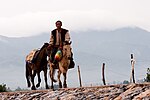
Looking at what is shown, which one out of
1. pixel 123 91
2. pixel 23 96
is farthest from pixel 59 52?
pixel 123 91

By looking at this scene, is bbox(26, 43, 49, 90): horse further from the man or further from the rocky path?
the rocky path

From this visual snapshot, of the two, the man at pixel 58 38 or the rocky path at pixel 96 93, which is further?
the man at pixel 58 38

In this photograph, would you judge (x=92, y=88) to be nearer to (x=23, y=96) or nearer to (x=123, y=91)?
(x=123, y=91)

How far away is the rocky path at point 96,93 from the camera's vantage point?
44.0 feet

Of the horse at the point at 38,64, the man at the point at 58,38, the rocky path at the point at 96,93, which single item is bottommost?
the rocky path at the point at 96,93

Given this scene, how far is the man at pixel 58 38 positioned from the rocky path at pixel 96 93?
140 centimetres

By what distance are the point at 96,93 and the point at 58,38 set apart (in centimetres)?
365

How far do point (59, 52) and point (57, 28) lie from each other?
38.7 inches

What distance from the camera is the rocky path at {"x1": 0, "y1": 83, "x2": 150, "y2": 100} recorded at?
1342cm

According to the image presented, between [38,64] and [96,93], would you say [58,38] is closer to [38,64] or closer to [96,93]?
[38,64]

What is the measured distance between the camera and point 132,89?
1371 cm

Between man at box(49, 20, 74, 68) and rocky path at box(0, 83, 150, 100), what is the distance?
1401 millimetres

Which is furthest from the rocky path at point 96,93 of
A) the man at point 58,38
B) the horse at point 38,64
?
the horse at point 38,64

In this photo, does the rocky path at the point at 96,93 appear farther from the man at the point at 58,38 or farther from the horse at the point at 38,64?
the horse at the point at 38,64
